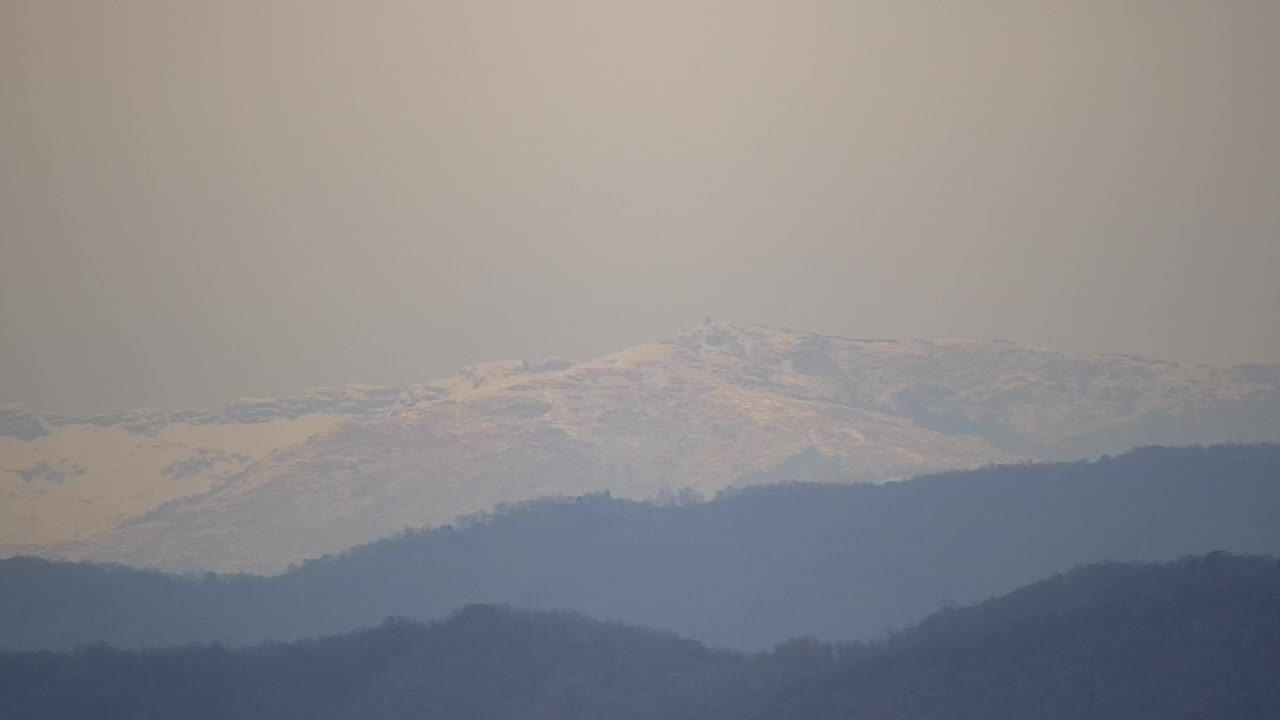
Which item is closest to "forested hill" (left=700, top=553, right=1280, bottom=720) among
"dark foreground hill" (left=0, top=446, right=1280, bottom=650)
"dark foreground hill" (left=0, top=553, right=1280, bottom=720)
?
"dark foreground hill" (left=0, top=553, right=1280, bottom=720)

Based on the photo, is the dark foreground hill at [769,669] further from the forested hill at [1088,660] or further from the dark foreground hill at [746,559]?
the dark foreground hill at [746,559]

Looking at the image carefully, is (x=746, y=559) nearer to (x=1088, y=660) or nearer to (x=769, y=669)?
(x=769, y=669)

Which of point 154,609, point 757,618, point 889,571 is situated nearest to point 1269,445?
point 889,571

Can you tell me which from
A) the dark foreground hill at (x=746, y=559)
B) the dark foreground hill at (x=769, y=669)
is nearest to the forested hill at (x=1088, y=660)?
the dark foreground hill at (x=769, y=669)

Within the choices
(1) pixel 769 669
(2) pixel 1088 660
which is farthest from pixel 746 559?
(2) pixel 1088 660

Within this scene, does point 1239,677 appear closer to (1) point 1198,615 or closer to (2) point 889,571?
(1) point 1198,615
